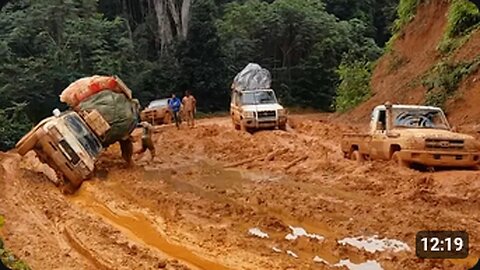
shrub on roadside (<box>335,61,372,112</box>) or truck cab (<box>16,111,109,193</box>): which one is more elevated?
truck cab (<box>16,111,109,193</box>)

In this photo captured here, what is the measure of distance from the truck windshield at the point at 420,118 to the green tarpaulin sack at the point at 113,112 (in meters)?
6.58

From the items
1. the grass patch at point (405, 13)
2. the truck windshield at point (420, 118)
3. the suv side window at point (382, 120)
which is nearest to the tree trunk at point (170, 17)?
the grass patch at point (405, 13)

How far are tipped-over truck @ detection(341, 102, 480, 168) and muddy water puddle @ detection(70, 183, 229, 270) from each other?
558 centimetres

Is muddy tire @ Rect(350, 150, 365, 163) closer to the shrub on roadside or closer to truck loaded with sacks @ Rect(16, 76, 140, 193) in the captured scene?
truck loaded with sacks @ Rect(16, 76, 140, 193)

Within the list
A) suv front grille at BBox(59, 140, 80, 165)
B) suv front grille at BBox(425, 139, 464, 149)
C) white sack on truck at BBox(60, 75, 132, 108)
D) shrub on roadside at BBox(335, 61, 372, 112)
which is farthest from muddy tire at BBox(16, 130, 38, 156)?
shrub on roadside at BBox(335, 61, 372, 112)

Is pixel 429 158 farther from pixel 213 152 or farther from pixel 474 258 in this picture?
pixel 213 152

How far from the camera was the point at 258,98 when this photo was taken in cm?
2530

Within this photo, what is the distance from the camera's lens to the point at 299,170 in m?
16.0

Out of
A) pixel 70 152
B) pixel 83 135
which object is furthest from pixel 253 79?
pixel 70 152

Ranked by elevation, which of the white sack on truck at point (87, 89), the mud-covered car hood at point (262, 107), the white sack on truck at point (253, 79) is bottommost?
the white sack on truck at point (253, 79)

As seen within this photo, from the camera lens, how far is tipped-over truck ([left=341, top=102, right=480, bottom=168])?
13.8 meters
